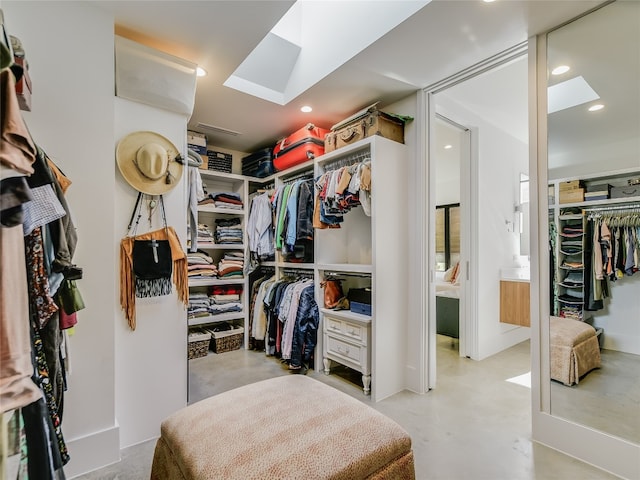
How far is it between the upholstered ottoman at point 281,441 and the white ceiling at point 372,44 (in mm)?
1981

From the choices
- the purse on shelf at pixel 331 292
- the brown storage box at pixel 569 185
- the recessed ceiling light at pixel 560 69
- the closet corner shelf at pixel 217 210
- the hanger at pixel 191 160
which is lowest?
the purse on shelf at pixel 331 292

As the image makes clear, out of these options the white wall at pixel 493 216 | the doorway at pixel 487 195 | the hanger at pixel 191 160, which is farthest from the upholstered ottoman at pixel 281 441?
the white wall at pixel 493 216

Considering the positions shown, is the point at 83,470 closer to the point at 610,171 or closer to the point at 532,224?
the point at 532,224

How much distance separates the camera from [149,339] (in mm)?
1872

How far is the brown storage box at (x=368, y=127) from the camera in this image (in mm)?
2459

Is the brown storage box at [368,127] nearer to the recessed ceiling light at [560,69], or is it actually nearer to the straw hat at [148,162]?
the recessed ceiling light at [560,69]

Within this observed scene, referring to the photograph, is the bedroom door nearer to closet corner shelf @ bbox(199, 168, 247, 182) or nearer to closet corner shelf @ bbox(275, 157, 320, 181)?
closet corner shelf @ bbox(275, 157, 320, 181)

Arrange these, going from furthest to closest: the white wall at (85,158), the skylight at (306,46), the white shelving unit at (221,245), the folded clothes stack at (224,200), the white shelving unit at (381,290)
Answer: the folded clothes stack at (224,200) → the white shelving unit at (221,245) → the white shelving unit at (381,290) → the skylight at (306,46) → the white wall at (85,158)

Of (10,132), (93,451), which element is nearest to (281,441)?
(10,132)

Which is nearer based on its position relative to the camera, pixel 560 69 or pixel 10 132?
pixel 10 132

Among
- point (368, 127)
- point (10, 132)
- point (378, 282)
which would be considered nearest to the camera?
point (10, 132)

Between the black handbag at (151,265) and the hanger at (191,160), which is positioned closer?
the black handbag at (151,265)

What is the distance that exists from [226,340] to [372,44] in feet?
10.1

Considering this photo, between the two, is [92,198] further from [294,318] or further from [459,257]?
[459,257]
